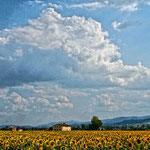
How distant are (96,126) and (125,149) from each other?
11101 cm

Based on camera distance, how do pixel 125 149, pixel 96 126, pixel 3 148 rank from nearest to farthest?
pixel 125 149 → pixel 3 148 → pixel 96 126

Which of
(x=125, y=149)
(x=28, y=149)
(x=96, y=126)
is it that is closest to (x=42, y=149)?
(x=28, y=149)

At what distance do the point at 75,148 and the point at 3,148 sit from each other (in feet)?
30.6

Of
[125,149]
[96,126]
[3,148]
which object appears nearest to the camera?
[125,149]

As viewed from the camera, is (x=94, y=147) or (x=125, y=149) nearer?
(x=125, y=149)

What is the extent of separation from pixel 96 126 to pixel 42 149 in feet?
360

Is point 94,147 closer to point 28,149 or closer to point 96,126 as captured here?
point 28,149

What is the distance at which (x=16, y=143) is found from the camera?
3222cm

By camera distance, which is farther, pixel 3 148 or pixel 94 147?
pixel 3 148

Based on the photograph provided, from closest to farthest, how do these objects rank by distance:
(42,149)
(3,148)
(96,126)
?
(42,149) < (3,148) < (96,126)

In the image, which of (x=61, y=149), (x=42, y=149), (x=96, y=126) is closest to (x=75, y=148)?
(x=61, y=149)

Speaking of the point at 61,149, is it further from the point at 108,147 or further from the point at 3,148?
the point at 3,148

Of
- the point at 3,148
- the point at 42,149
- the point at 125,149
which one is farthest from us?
the point at 3,148

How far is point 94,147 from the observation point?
2720 centimetres
